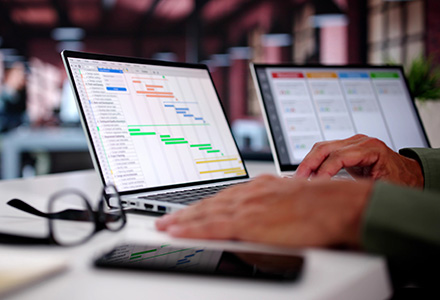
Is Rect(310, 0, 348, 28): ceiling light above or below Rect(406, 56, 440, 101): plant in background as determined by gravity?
above

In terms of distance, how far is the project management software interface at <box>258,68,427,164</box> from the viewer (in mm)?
1202

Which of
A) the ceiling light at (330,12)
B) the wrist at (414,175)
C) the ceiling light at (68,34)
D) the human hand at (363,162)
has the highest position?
the ceiling light at (68,34)

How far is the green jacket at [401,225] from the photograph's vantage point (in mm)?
427

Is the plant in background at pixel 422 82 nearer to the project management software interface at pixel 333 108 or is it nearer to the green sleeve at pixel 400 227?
the project management software interface at pixel 333 108

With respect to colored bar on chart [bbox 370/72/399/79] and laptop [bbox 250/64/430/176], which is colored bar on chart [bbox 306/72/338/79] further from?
colored bar on chart [bbox 370/72/399/79]

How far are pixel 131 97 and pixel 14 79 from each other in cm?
1199

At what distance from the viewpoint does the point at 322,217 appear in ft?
1.48

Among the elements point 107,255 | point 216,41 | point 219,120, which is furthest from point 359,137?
point 216,41

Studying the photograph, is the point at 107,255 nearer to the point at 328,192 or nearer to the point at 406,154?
the point at 328,192

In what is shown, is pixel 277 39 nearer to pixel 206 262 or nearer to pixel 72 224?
pixel 72 224

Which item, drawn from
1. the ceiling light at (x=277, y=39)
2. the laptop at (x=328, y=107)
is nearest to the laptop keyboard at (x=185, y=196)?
the laptop at (x=328, y=107)

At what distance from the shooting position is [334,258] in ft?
1.49

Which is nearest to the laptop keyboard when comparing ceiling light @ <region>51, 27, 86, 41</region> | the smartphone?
the smartphone

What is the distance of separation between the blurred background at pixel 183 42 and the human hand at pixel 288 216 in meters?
3.98
